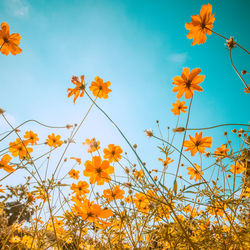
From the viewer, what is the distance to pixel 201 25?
106cm

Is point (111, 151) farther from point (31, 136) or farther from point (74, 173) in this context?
point (31, 136)

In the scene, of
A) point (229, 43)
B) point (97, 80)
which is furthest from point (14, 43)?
point (229, 43)

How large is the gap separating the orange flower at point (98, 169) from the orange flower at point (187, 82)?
751mm

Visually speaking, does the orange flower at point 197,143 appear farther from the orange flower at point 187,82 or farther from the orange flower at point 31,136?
the orange flower at point 31,136

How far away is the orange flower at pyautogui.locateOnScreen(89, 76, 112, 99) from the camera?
152cm

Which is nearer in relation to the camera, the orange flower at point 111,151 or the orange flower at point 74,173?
the orange flower at point 111,151

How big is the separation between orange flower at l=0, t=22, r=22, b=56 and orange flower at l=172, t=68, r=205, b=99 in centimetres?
133

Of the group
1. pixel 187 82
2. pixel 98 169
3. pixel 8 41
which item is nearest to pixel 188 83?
pixel 187 82

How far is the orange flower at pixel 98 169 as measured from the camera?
112 centimetres

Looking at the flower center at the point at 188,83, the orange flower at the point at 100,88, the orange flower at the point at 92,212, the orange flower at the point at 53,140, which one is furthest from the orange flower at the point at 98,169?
the orange flower at the point at 53,140

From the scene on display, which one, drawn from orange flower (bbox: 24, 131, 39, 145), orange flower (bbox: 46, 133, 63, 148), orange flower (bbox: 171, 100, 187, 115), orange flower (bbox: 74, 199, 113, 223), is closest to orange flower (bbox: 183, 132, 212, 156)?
orange flower (bbox: 171, 100, 187, 115)

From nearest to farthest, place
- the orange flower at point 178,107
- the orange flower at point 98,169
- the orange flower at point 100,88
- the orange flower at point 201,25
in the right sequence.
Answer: the orange flower at point 201,25, the orange flower at point 98,169, the orange flower at point 100,88, the orange flower at point 178,107

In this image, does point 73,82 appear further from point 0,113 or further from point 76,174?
point 76,174

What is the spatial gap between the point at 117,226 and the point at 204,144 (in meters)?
1.09
